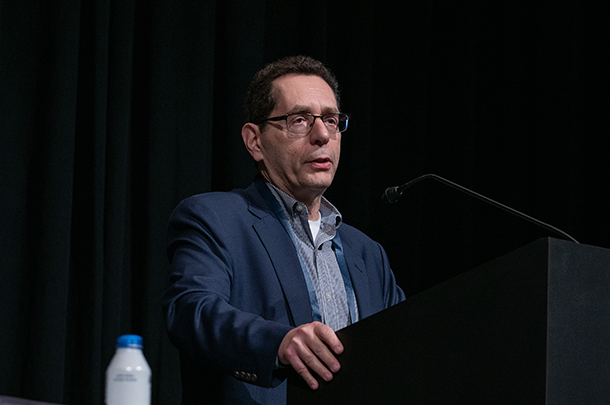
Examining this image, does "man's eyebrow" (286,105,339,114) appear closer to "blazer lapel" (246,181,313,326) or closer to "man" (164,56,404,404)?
"man" (164,56,404,404)

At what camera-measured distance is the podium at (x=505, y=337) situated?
836 mm

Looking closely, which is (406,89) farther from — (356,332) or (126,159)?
(356,332)

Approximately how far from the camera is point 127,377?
3.34 ft

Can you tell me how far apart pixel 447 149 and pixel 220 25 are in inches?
53.3

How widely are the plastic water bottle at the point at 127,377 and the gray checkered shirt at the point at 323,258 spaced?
712mm

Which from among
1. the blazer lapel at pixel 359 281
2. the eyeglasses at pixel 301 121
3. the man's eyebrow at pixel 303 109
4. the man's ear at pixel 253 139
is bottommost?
the blazer lapel at pixel 359 281

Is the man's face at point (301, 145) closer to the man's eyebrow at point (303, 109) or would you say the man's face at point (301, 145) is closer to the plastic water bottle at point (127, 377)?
the man's eyebrow at point (303, 109)

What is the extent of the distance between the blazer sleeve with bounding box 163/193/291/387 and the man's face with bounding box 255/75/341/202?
0.19m

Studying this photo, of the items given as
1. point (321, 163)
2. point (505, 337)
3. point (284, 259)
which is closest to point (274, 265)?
point (284, 259)

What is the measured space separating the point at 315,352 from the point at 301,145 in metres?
0.93

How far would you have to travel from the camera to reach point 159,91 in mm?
2574

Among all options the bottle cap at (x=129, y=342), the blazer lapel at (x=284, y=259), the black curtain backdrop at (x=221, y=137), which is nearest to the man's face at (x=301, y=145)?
the blazer lapel at (x=284, y=259)

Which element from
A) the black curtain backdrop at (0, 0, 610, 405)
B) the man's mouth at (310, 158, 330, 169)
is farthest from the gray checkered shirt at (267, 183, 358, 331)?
the black curtain backdrop at (0, 0, 610, 405)

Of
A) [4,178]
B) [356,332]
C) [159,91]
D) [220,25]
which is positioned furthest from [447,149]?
[356,332]
